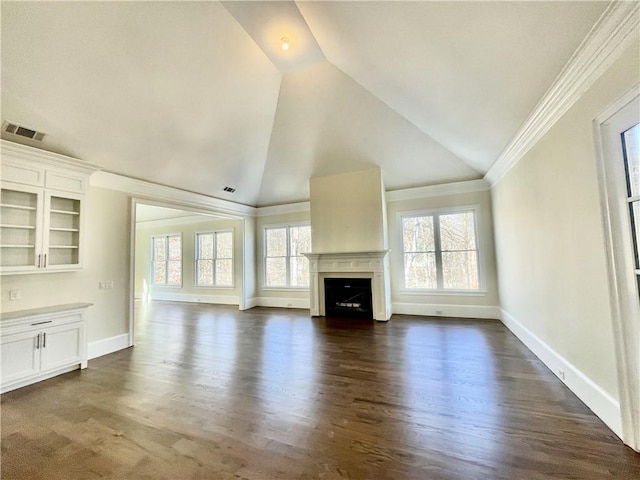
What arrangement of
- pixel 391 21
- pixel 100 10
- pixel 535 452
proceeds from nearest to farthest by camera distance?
1. pixel 535 452
2. pixel 391 21
3. pixel 100 10

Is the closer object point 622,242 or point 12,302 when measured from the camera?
point 622,242

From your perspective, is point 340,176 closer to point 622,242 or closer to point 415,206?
point 415,206

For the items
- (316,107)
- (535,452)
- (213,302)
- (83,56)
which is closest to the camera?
(535,452)

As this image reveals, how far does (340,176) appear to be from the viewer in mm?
6203

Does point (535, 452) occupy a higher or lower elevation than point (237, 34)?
lower

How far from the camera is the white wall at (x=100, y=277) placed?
140 inches

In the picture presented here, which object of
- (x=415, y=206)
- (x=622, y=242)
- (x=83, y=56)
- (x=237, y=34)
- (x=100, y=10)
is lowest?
(x=622, y=242)

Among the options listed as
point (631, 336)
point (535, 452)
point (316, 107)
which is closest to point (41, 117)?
point (316, 107)

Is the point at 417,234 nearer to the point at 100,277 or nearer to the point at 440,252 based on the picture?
the point at 440,252

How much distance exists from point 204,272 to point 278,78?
254 inches

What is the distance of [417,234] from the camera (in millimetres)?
6219

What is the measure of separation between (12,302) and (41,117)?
2.26 metres

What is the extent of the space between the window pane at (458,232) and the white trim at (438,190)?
52 cm

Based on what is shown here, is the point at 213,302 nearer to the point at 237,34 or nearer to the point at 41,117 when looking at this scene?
the point at 41,117
